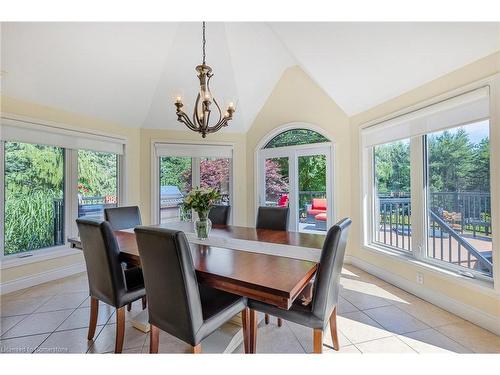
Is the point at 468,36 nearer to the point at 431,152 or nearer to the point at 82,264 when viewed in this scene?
the point at 431,152

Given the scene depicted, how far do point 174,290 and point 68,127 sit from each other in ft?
11.1

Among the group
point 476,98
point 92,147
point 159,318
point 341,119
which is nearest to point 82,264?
point 92,147

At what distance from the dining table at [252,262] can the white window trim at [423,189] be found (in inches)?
57.0

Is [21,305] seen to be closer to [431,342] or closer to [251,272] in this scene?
[251,272]

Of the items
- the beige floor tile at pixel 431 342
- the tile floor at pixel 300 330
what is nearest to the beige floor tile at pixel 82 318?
the tile floor at pixel 300 330

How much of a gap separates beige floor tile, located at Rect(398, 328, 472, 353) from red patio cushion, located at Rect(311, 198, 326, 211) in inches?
92.8

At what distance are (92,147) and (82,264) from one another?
5.96 feet

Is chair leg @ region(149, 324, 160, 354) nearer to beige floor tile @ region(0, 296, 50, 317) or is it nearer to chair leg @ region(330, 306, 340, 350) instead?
chair leg @ region(330, 306, 340, 350)

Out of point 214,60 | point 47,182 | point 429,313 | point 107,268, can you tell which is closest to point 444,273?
point 429,313

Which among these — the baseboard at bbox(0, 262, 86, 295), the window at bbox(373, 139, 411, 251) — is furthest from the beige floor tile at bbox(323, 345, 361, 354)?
the baseboard at bbox(0, 262, 86, 295)

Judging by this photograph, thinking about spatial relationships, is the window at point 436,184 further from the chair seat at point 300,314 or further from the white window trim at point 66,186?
the white window trim at point 66,186

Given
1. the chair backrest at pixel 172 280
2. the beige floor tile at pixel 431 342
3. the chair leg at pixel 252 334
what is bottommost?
the beige floor tile at pixel 431 342

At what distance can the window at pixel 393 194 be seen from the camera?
314 centimetres

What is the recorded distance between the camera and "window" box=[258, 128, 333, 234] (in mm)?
4238
